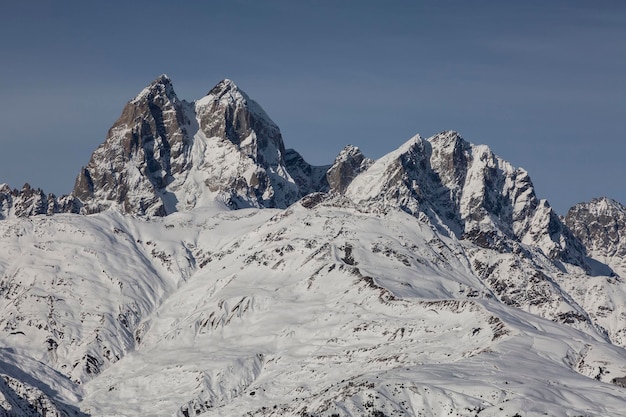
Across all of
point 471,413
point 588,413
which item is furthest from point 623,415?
point 471,413

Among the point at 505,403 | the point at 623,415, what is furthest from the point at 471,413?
the point at 623,415

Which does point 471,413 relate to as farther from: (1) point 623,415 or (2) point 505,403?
(1) point 623,415

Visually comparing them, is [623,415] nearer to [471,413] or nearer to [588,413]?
[588,413]
